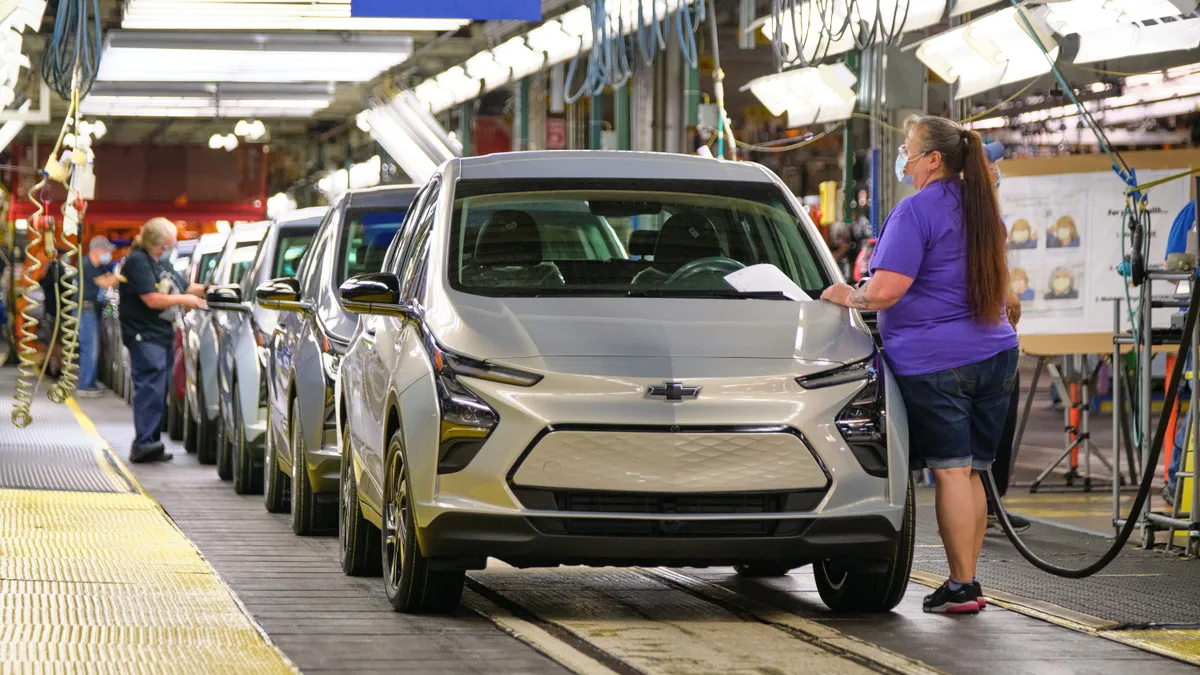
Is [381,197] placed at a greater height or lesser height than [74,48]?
lesser

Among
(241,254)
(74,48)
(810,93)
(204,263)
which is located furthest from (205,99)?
(74,48)

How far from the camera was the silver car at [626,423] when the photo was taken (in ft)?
21.1

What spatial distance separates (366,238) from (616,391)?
4.59 metres

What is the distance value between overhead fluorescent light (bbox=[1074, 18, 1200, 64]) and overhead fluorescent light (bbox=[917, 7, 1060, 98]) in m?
0.27

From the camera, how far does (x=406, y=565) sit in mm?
6914

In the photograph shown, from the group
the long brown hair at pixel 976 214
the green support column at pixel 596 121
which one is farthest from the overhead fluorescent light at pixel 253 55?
the long brown hair at pixel 976 214

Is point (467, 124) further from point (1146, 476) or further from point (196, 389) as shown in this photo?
point (1146, 476)

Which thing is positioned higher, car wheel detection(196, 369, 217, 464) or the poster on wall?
the poster on wall

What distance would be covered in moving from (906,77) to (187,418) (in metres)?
6.62

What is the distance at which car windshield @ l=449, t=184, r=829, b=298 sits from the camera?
24.1 feet

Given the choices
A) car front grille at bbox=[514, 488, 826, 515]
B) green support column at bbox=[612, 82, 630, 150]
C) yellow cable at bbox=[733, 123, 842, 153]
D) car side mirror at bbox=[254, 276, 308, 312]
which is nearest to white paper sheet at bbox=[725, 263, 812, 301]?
car front grille at bbox=[514, 488, 826, 515]

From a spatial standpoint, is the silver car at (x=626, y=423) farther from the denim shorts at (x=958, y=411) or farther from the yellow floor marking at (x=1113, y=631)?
the yellow floor marking at (x=1113, y=631)

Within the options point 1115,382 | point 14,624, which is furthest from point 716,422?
point 1115,382

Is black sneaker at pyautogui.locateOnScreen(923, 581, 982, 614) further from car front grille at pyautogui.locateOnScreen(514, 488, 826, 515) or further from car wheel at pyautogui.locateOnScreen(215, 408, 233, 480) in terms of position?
car wheel at pyautogui.locateOnScreen(215, 408, 233, 480)
